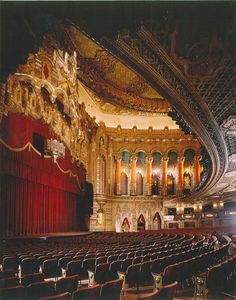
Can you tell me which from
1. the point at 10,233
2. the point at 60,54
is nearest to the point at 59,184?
the point at 10,233

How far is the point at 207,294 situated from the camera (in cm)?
616

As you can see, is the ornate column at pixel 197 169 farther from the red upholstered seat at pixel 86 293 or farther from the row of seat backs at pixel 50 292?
the red upholstered seat at pixel 86 293

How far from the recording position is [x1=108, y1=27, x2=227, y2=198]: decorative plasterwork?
7.03 m

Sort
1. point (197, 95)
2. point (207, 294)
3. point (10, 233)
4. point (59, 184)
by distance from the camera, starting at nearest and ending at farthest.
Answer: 1. point (207, 294)
2. point (197, 95)
3. point (10, 233)
4. point (59, 184)

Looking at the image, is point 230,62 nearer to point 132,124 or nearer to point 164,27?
point 164,27

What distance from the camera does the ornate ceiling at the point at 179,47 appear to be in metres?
5.32

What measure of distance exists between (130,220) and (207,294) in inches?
972

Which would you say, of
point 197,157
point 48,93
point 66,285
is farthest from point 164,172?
point 66,285

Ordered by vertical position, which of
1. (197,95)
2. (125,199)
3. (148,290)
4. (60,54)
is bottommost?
(148,290)

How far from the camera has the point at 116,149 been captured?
102 ft

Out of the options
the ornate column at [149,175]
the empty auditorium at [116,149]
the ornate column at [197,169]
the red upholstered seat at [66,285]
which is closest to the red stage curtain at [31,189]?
the empty auditorium at [116,149]

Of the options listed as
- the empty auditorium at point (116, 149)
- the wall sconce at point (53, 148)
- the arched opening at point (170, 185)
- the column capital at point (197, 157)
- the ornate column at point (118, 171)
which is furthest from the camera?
the column capital at point (197, 157)

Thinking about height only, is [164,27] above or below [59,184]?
above

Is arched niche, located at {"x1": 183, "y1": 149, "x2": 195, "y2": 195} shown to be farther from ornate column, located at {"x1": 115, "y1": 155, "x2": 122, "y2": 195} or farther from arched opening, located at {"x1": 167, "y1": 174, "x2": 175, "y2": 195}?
ornate column, located at {"x1": 115, "y1": 155, "x2": 122, "y2": 195}
